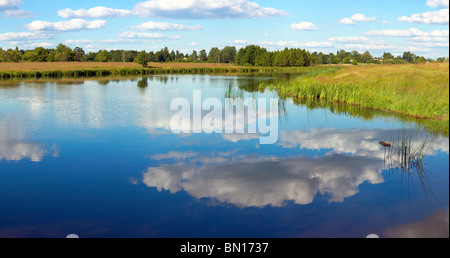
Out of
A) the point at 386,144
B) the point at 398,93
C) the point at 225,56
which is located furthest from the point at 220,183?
the point at 225,56

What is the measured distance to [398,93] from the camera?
22.2 meters

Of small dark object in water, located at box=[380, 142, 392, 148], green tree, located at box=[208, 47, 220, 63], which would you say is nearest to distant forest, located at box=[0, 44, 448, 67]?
green tree, located at box=[208, 47, 220, 63]

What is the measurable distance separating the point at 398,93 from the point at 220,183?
17.4 m

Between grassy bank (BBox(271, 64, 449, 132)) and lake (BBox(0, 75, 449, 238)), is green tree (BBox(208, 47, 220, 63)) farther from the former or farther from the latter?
lake (BBox(0, 75, 449, 238))

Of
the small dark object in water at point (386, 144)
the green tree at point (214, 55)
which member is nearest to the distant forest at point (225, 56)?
the green tree at point (214, 55)

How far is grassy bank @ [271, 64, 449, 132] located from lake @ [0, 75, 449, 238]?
2.92 m

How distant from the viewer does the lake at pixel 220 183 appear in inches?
265

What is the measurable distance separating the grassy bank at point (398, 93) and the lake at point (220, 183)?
2.92 m

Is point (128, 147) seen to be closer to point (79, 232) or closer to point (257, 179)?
point (257, 179)

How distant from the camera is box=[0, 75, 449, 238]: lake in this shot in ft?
22.1

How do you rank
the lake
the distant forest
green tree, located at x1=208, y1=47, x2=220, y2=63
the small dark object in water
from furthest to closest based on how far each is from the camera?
green tree, located at x1=208, y1=47, x2=220, y2=63 → the distant forest → the small dark object in water → the lake

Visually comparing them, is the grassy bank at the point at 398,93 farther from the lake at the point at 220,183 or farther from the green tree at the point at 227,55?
the green tree at the point at 227,55

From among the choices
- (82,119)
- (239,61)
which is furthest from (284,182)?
(239,61)

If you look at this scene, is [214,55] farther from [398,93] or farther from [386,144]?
[386,144]
